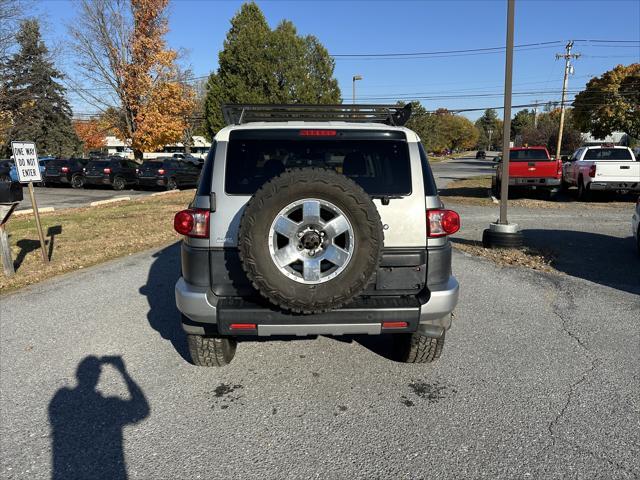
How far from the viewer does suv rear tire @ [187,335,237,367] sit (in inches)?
139

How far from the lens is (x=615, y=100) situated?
139ft

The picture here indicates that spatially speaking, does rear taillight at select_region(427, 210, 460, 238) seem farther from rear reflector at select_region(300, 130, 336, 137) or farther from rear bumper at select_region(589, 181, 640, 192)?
rear bumper at select_region(589, 181, 640, 192)

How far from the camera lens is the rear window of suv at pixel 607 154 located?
640 inches

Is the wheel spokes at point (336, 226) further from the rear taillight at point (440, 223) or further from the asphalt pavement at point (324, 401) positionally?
Result: the asphalt pavement at point (324, 401)

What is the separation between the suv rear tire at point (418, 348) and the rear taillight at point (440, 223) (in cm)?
84

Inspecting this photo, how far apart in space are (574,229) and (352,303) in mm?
9350

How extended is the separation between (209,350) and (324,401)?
1004mm

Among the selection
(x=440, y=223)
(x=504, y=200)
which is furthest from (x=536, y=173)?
(x=440, y=223)

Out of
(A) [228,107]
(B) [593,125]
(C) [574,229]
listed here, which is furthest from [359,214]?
(B) [593,125]

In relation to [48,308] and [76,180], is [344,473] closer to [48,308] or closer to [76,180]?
[48,308]

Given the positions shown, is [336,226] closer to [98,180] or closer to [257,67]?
[98,180]

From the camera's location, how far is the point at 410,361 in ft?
12.2

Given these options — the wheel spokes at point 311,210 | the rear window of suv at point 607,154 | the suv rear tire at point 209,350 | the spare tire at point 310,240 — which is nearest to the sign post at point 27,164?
the suv rear tire at point 209,350

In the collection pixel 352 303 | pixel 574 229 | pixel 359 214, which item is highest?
pixel 359 214
